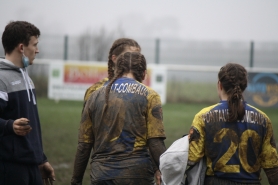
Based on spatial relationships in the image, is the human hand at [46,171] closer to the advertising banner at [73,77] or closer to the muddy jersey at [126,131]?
the muddy jersey at [126,131]

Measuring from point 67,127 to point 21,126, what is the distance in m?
9.55

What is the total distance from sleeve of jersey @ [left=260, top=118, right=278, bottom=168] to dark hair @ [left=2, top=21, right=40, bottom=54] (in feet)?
6.42

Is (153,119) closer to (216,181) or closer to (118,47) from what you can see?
(216,181)

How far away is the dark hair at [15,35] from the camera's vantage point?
4242 mm

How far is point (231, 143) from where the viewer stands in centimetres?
381

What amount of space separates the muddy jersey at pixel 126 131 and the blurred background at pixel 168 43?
3.30 metres

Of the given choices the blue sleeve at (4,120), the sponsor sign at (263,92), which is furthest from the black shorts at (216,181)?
the sponsor sign at (263,92)

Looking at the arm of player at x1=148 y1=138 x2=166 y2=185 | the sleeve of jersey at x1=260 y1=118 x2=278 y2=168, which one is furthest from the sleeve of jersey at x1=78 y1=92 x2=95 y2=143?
the sleeve of jersey at x1=260 y1=118 x2=278 y2=168

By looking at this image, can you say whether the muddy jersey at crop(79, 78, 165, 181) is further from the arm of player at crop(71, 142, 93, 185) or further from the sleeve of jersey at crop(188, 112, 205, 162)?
the sleeve of jersey at crop(188, 112, 205, 162)

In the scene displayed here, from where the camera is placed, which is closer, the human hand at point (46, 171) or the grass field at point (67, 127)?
the human hand at point (46, 171)

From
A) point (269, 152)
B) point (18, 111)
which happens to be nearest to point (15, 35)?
point (18, 111)

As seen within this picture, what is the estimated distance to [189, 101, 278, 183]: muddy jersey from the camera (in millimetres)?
3811

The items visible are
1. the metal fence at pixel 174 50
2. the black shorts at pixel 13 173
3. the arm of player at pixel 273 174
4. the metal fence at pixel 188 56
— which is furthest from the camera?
the metal fence at pixel 174 50

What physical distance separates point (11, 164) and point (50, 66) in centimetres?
1601
